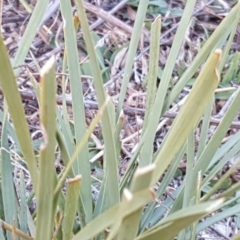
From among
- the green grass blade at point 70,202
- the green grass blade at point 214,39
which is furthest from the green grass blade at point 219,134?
the green grass blade at point 70,202

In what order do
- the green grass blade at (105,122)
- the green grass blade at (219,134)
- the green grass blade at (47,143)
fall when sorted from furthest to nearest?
1. the green grass blade at (219,134)
2. the green grass blade at (105,122)
3. the green grass blade at (47,143)

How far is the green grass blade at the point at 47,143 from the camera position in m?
0.30

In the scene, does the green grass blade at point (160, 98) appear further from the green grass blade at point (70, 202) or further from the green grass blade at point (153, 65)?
the green grass blade at point (70, 202)

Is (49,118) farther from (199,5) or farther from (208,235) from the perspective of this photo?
(199,5)

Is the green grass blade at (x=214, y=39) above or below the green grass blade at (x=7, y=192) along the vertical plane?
above

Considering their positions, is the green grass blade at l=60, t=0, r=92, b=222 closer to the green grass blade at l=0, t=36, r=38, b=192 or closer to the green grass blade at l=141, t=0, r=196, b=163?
the green grass blade at l=141, t=0, r=196, b=163

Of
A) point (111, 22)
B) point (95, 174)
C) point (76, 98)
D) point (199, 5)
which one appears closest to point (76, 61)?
point (76, 98)

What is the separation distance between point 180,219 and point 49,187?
0.37 ft

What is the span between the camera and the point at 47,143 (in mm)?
321

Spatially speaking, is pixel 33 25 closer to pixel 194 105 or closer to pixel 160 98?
pixel 160 98

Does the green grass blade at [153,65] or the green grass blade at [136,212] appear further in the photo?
the green grass blade at [153,65]

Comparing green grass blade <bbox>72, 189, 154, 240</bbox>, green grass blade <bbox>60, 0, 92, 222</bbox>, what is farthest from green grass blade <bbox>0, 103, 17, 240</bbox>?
green grass blade <bbox>72, 189, 154, 240</bbox>

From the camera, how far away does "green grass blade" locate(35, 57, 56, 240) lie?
0.30m

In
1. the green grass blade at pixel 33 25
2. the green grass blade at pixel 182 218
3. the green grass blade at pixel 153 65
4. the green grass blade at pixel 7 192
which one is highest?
the green grass blade at pixel 33 25
